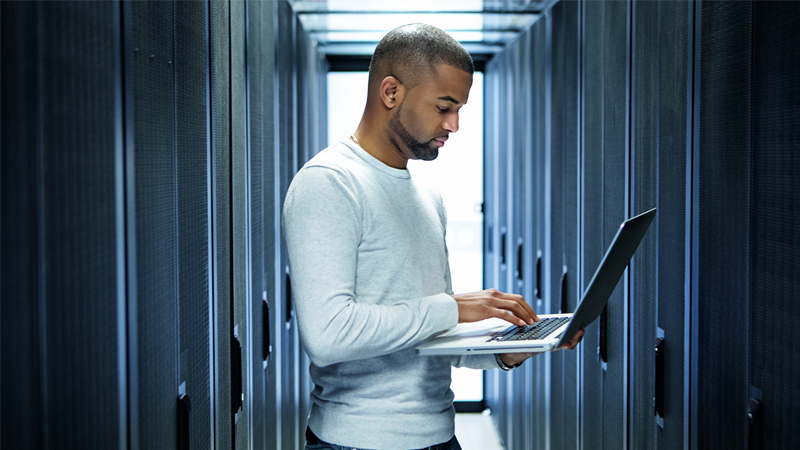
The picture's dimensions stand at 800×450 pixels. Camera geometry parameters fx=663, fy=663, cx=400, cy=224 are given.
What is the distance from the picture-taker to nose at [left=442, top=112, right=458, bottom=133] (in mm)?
1212

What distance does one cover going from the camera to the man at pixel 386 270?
1.02 meters

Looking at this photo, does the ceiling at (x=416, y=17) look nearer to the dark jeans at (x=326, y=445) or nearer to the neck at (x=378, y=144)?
the neck at (x=378, y=144)

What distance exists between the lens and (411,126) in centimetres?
121

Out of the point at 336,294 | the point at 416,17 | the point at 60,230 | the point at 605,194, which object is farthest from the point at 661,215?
the point at 416,17

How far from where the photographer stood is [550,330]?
3.66 feet

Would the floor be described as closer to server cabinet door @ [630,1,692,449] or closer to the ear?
server cabinet door @ [630,1,692,449]

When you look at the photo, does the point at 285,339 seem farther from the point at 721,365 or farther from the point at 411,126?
the point at 721,365

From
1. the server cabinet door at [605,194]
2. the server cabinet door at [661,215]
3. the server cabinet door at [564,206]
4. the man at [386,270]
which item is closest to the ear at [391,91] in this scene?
the man at [386,270]

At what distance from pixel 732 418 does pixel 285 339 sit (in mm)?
1713

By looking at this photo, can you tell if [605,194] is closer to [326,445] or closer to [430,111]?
[430,111]

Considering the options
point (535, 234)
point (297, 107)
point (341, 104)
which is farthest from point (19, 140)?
point (341, 104)

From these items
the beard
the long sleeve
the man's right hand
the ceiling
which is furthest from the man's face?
the ceiling

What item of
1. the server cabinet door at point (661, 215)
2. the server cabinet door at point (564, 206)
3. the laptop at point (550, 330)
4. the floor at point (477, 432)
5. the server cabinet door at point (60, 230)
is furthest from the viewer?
the floor at point (477, 432)

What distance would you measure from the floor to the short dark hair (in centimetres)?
281
